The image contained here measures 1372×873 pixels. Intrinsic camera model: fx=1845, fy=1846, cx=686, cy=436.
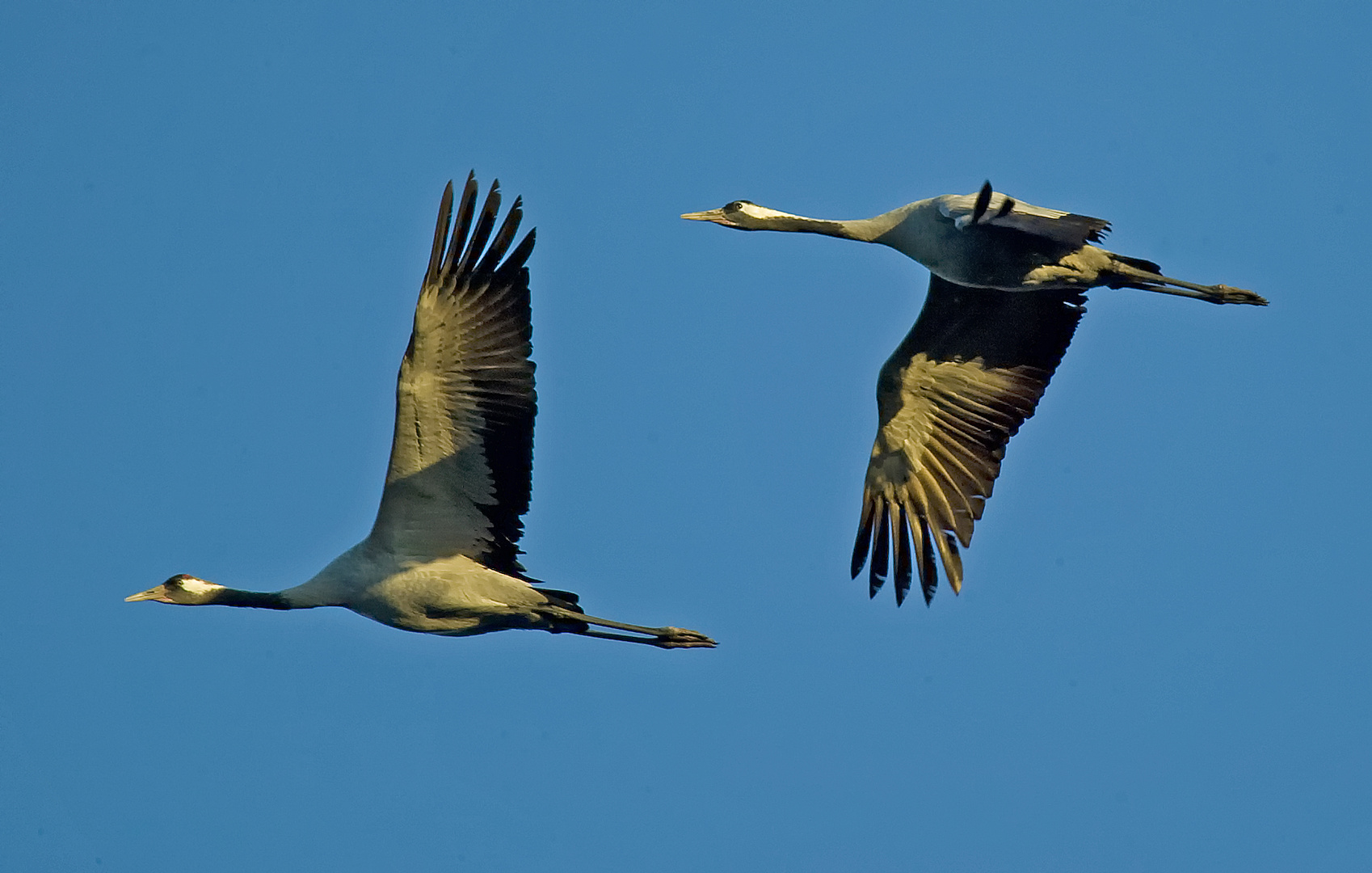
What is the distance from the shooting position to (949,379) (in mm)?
14797

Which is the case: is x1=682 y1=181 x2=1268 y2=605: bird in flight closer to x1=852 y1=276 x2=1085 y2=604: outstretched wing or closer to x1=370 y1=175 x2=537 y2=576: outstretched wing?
x1=852 y1=276 x2=1085 y2=604: outstretched wing

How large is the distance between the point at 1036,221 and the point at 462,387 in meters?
4.06

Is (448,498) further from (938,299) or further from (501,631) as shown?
(938,299)

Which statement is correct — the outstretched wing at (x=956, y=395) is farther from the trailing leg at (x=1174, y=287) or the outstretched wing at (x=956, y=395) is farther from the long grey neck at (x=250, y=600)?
the long grey neck at (x=250, y=600)

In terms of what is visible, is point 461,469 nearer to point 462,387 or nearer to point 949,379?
point 462,387

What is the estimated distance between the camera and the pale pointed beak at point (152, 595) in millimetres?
13703

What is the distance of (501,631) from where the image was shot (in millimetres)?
13383

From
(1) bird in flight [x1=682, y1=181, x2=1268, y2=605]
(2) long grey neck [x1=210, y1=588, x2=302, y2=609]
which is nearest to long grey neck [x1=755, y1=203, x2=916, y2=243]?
(1) bird in flight [x1=682, y1=181, x2=1268, y2=605]

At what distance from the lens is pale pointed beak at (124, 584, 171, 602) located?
45.0 feet

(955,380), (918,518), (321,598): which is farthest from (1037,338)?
(321,598)

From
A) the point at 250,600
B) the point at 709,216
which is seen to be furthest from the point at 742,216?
the point at 250,600

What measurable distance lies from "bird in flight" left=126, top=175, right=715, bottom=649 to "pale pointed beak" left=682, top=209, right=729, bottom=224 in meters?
1.81

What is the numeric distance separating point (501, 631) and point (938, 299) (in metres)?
4.34

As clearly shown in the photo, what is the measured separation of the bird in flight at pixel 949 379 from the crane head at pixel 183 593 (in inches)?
181
